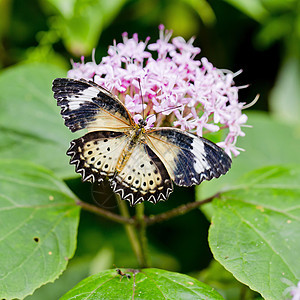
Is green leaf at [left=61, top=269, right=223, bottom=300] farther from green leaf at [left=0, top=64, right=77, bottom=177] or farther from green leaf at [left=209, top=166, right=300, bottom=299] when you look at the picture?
green leaf at [left=0, top=64, right=77, bottom=177]

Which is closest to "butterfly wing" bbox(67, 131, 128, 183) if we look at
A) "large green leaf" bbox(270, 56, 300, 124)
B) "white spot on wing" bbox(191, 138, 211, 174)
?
"white spot on wing" bbox(191, 138, 211, 174)

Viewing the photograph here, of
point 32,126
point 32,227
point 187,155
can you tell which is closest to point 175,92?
point 187,155

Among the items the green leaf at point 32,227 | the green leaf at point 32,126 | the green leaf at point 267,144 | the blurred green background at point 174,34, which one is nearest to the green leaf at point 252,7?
the blurred green background at point 174,34

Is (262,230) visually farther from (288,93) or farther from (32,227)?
(288,93)

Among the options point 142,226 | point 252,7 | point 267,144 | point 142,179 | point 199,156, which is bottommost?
point 142,226

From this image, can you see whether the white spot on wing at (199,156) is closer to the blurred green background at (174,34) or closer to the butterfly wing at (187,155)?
the butterfly wing at (187,155)
